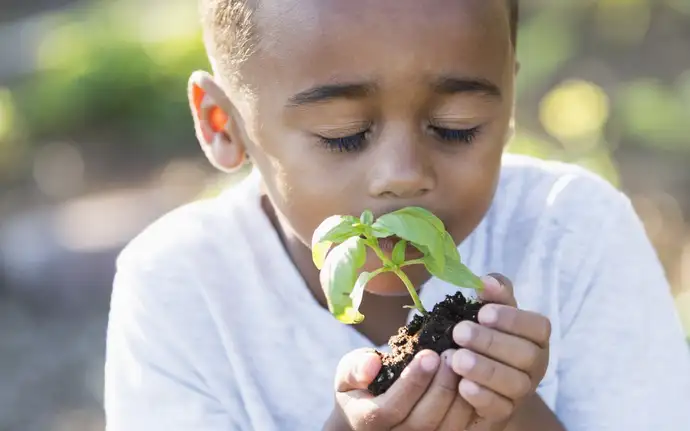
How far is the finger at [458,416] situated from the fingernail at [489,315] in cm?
11

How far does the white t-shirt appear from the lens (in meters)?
2.10

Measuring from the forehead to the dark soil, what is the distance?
364 millimetres

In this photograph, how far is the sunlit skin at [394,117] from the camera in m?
1.70

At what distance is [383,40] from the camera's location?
175 centimetres

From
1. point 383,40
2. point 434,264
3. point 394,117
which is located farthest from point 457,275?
point 383,40

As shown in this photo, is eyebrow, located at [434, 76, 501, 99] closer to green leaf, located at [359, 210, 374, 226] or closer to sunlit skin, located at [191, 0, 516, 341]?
sunlit skin, located at [191, 0, 516, 341]

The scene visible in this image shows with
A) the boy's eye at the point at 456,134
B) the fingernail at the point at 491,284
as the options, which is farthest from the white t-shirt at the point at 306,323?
the fingernail at the point at 491,284

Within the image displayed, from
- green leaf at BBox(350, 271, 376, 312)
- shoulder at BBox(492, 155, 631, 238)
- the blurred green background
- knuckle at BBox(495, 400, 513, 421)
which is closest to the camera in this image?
green leaf at BBox(350, 271, 376, 312)

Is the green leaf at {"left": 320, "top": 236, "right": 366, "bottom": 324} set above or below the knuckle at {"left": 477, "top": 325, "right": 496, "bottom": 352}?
above

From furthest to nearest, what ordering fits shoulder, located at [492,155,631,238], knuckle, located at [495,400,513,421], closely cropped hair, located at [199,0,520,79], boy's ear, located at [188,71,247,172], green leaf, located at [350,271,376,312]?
shoulder, located at [492,155,631,238]
boy's ear, located at [188,71,247,172]
closely cropped hair, located at [199,0,520,79]
knuckle, located at [495,400,513,421]
green leaf, located at [350,271,376,312]

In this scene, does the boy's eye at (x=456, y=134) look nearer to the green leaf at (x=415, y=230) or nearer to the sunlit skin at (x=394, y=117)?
the sunlit skin at (x=394, y=117)

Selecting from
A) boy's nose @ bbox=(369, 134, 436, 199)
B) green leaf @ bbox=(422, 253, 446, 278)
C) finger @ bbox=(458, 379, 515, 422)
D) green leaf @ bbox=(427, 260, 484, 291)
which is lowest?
finger @ bbox=(458, 379, 515, 422)

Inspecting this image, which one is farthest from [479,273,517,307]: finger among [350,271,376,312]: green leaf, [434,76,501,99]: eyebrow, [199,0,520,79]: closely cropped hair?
[199,0,520,79]: closely cropped hair

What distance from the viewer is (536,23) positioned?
536 centimetres
